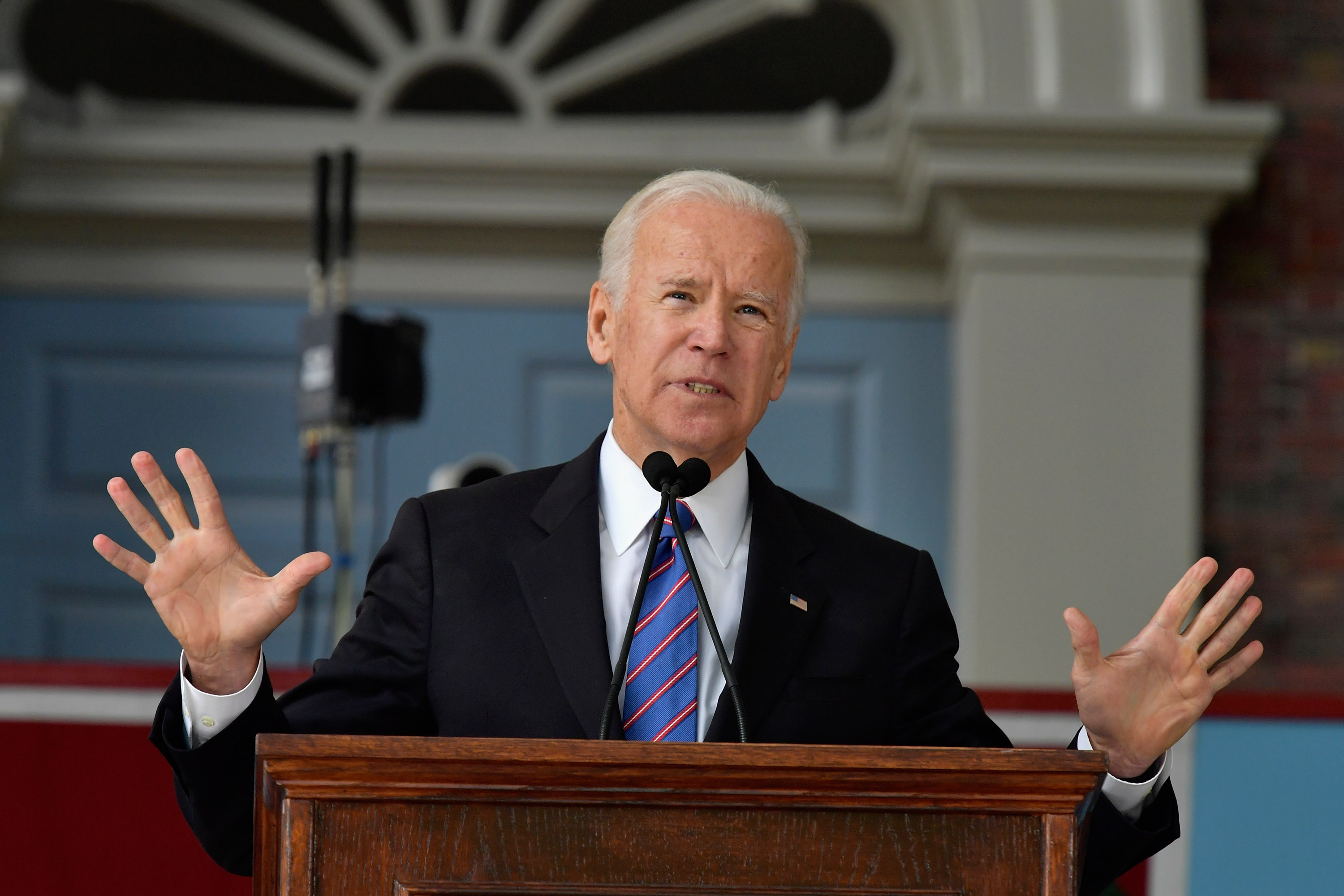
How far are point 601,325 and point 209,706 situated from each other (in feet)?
2.37

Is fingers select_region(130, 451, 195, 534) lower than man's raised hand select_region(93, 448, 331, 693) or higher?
higher

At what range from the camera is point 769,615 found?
179 cm

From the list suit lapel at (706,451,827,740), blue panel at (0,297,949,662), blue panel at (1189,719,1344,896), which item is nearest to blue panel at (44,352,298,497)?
blue panel at (0,297,949,662)

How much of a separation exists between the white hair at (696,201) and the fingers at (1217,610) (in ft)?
1.89

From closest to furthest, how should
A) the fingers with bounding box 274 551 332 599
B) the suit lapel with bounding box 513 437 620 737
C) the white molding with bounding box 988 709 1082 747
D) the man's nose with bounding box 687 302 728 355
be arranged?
the fingers with bounding box 274 551 332 599 < the suit lapel with bounding box 513 437 620 737 < the man's nose with bounding box 687 302 728 355 < the white molding with bounding box 988 709 1082 747

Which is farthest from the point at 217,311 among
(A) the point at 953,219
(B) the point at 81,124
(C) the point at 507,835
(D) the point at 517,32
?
(C) the point at 507,835

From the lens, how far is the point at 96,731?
286 cm

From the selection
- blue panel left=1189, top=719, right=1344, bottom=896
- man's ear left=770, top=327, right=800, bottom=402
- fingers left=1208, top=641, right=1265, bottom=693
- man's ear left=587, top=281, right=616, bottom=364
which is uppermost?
man's ear left=587, top=281, right=616, bottom=364

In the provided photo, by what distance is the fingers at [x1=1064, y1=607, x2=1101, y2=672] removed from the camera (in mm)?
1601

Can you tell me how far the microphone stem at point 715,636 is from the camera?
5.04 feet

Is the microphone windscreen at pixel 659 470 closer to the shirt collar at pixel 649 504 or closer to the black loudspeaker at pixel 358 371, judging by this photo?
the shirt collar at pixel 649 504

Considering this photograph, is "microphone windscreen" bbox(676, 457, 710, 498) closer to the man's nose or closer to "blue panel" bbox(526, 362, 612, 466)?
the man's nose

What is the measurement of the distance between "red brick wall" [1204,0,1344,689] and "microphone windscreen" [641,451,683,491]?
11.6 ft

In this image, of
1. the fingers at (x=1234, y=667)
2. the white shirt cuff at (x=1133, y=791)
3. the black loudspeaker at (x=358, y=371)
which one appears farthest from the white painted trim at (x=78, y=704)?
the fingers at (x=1234, y=667)
